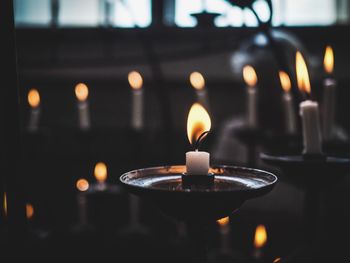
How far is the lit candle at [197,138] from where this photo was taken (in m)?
0.50

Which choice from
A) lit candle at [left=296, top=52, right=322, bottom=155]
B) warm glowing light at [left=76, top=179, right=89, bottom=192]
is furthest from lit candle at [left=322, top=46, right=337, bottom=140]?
warm glowing light at [left=76, top=179, right=89, bottom=192]

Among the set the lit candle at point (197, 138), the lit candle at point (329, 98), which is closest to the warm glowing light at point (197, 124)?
the lit candle at point (197, 138)

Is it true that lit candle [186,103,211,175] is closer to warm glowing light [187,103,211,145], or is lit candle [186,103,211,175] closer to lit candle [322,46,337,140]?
warm glowing light [187,103,211,145]

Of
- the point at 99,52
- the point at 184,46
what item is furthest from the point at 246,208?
the point at 99,52

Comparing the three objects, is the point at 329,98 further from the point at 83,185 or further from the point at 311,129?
the point at 83,185

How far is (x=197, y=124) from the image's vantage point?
603 mm

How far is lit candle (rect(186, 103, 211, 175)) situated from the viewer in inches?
19.8

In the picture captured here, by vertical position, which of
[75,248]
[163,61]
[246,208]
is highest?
[163,61]

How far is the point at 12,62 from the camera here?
0.47 metres

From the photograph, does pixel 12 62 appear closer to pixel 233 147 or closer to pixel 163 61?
pixel 233 147

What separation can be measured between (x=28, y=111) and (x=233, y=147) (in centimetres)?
152

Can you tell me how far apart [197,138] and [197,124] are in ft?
0.13

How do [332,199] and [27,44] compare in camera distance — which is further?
[27,44]

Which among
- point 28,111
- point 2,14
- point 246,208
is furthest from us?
point 28,111
